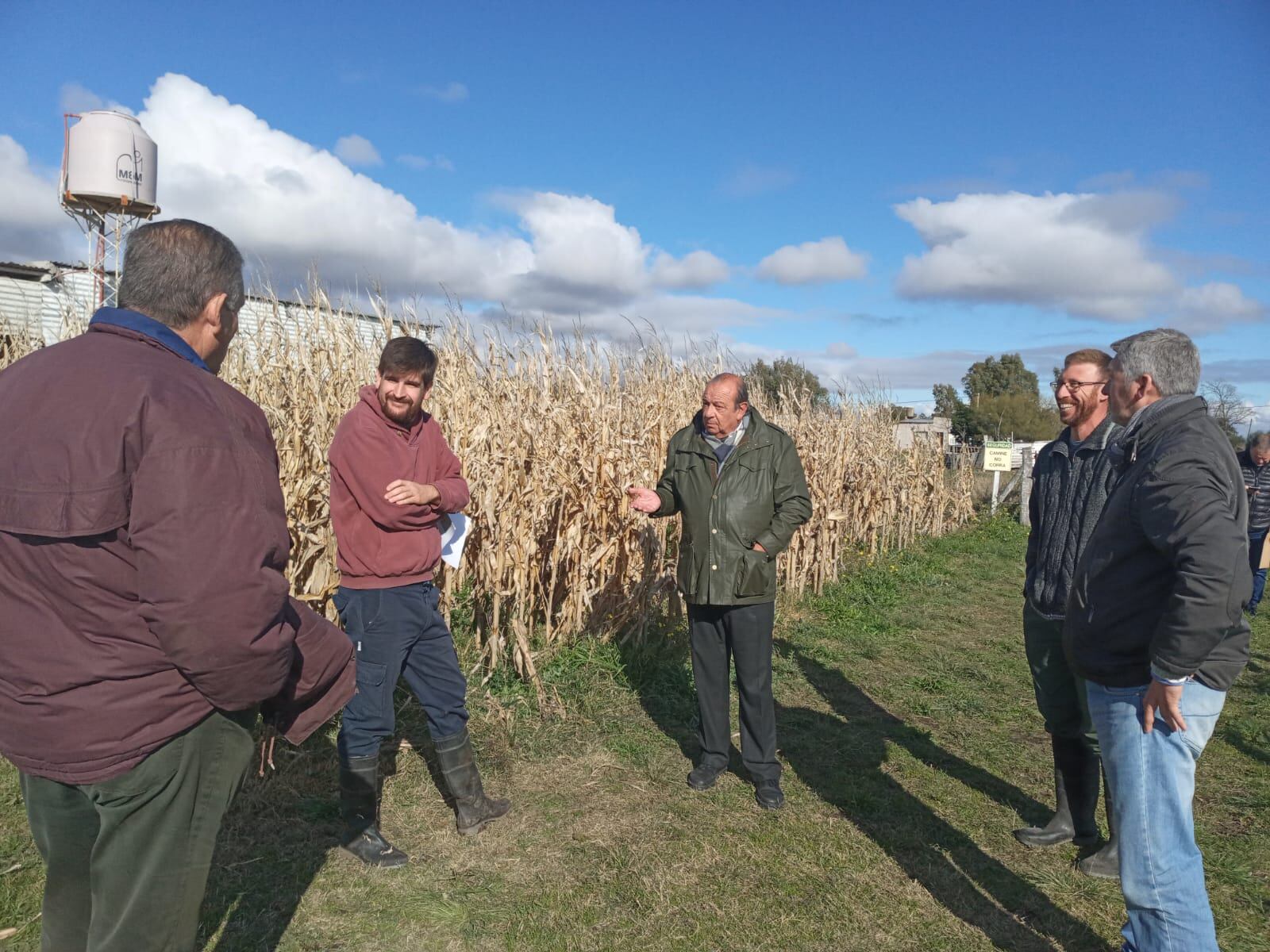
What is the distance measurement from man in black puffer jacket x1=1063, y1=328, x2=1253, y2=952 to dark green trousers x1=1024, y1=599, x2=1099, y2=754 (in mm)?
1151

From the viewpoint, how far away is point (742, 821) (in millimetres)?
3924

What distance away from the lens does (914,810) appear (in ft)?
13.4

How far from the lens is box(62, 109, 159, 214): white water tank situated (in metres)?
17.7

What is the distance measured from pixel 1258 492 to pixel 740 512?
6.57 metres

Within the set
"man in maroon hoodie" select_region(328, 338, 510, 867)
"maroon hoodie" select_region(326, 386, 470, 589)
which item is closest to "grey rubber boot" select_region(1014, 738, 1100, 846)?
"man in maroon hoodie" select_region(328, 338, 510, 867)

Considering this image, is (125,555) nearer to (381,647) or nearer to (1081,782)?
(381,647)

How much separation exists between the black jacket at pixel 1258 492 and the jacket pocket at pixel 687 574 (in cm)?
650

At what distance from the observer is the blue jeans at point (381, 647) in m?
3.27

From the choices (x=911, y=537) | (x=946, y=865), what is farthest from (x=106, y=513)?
(x=911, y=537)

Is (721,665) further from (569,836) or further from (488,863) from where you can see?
(488,863)

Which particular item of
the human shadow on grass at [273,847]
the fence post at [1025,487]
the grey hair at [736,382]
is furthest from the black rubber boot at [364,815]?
the fence post at [1025,487]

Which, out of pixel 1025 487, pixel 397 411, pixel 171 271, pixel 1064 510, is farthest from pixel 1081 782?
pixel 1025 487

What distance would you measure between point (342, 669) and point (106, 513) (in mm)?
706

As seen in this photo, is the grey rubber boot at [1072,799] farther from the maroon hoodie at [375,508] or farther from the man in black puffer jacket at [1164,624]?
the maroon hoodie at [375,508]
